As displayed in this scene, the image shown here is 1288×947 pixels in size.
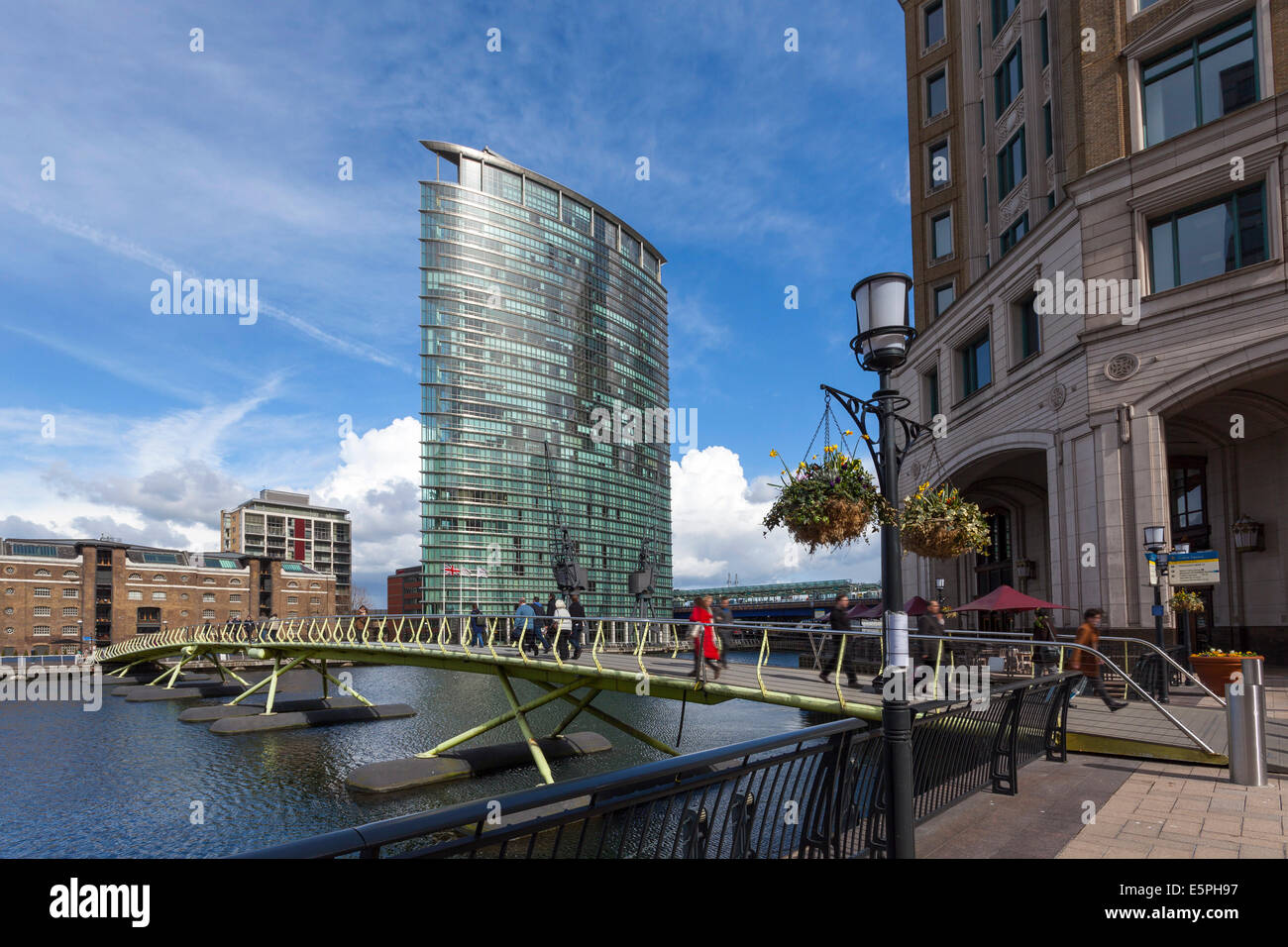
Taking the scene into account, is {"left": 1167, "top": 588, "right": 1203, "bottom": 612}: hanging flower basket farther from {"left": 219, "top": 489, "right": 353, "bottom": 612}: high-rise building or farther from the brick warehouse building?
{"left": 219, "top": 489, "right": 353, "bottom": 612}: high-rise building

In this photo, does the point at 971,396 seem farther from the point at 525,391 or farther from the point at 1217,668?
the point at 525,391

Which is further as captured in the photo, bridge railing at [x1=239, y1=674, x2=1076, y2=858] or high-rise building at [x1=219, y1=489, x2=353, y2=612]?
high-rise building at [x1=219, y1=489, x2=353, y2=612]

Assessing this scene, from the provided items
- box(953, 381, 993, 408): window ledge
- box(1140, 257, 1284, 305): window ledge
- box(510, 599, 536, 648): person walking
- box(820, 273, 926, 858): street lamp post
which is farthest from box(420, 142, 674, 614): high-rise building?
box(820, 273, 926, 858): street lamp post

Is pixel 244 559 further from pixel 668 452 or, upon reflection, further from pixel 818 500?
pixel 818 500

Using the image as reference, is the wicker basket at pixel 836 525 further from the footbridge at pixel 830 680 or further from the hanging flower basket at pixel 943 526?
the footbridge at pixel 830 680

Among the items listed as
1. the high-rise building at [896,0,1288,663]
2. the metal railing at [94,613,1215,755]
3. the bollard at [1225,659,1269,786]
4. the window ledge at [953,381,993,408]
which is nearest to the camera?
the bollard at [1225,659,1269,786]

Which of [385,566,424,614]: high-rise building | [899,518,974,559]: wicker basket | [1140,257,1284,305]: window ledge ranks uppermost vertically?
[1140,257,1284,305]: window ledge

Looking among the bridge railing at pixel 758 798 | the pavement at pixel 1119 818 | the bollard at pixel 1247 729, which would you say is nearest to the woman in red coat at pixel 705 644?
the bridge railing at pixel 758 798

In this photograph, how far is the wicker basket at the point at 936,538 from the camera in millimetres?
9492

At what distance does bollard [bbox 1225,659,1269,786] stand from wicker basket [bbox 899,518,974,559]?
10.6 feet

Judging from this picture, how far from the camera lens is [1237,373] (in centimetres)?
1855

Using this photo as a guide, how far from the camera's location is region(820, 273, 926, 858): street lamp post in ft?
18.3

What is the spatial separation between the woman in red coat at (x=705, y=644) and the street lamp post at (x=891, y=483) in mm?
8573

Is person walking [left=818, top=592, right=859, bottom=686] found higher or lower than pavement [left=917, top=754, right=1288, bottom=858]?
higher
